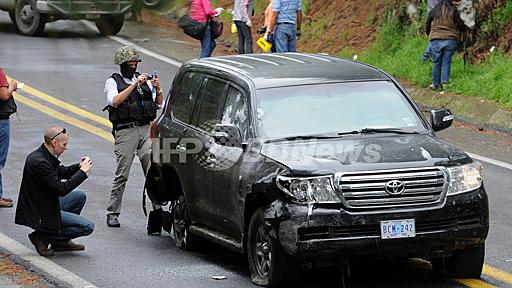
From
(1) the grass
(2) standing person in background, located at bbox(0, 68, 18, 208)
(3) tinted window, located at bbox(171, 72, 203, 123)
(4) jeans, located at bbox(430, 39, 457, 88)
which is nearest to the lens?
(3) tinted window, located at bbox(171, 72, 203, 123)

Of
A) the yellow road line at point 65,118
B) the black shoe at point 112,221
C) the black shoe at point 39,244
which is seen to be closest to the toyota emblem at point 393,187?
the black shoe at point 39,244

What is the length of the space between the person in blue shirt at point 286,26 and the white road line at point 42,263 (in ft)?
31.0

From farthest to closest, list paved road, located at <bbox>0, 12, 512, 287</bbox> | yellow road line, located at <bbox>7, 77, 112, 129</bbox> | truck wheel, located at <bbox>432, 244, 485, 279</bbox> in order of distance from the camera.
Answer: yellow road line, located at <bbox>7, 77, 112, 129</bbox>
paved road, located at <bbox>0, 12, 512, 287</bbox>
truck wheel, located at <bbox>432, 244, 485, 279</bbox>

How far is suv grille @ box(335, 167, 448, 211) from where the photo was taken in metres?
7.52

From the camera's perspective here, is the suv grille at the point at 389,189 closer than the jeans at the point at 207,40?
No

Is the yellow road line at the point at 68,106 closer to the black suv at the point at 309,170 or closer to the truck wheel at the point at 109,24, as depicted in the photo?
the black suv at the point at 309,170

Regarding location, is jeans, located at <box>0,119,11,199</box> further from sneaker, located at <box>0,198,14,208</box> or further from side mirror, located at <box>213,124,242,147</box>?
side mirror, located at <box>213,124,242,147</box>

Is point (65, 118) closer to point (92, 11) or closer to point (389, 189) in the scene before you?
point (389, 189)

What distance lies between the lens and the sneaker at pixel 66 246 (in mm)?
9414

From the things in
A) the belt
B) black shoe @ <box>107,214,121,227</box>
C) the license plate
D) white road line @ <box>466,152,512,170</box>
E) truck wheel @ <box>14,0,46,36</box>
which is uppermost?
truck wheel @ <box>14,0,46,36</box>

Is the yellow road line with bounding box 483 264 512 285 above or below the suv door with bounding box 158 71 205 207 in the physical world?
below

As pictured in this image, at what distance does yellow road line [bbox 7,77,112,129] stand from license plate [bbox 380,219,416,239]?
9355mm

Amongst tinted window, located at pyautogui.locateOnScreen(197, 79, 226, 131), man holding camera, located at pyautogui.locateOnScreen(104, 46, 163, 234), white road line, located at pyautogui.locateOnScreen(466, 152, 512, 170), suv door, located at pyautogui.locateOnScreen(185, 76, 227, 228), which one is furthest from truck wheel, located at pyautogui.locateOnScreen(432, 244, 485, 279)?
white road line, located at pyautogui.locateOnScreen(466, 152, 512, 170)

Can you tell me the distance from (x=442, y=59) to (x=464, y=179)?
10359 mm
